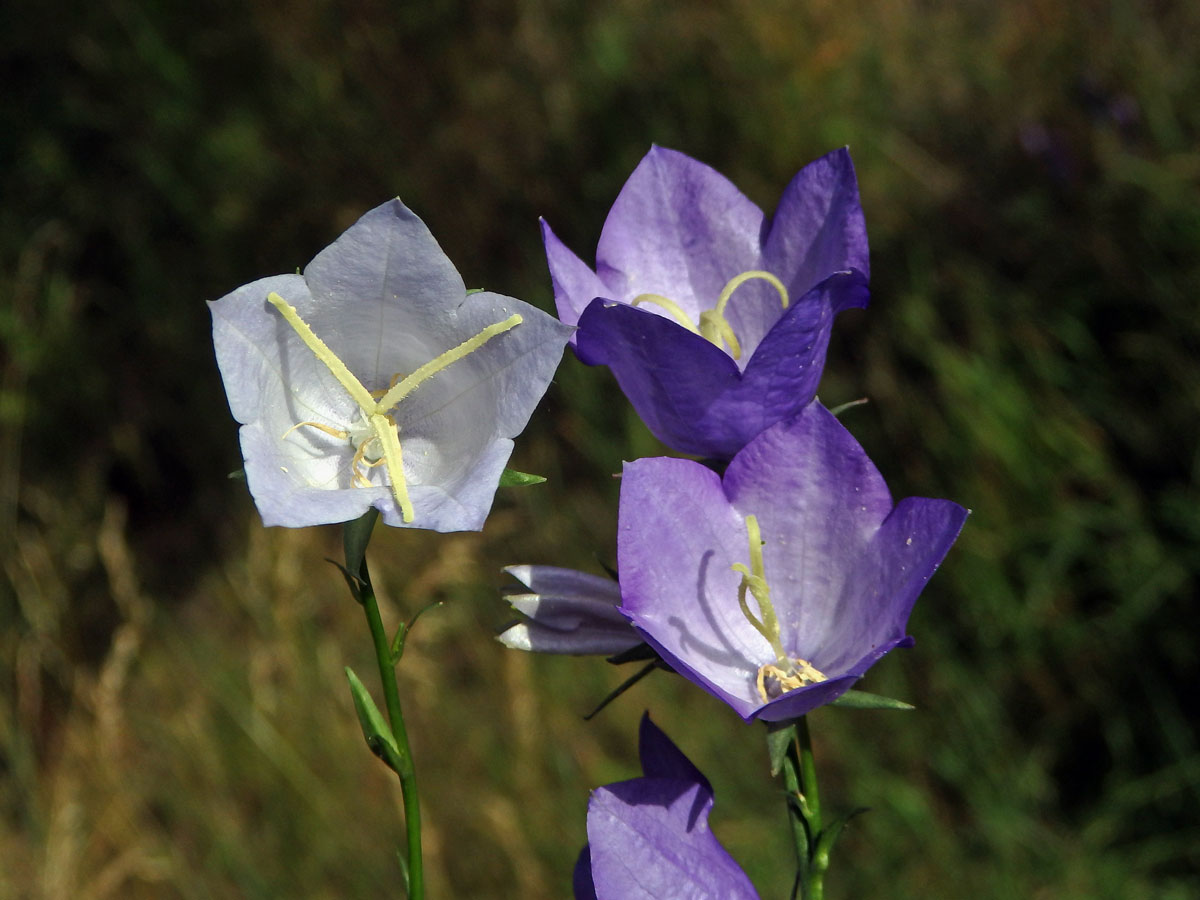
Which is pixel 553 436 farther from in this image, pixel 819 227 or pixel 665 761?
pixel 665 761

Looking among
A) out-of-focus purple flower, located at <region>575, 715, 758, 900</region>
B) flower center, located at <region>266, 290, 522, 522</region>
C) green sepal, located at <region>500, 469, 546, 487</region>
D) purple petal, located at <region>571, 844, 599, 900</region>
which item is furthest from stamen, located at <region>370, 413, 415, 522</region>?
purple petal, located at <region>571, 844, 599, 900</region>

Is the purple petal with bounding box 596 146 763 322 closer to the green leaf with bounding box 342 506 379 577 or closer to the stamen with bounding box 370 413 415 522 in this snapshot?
the stamen with bounding box 370 413 415 522

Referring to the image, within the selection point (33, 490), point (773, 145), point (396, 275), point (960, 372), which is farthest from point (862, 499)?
point (33, 490)

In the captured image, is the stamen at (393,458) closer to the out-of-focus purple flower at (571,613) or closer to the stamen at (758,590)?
the out-of-focus purple flower at (571,613)

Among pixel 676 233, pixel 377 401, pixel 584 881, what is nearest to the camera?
pixel 584 881

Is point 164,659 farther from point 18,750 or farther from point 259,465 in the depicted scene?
point 259,465

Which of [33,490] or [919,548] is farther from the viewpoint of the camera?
[33,490]

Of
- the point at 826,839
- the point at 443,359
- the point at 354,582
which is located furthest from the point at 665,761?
the point at 443,359
